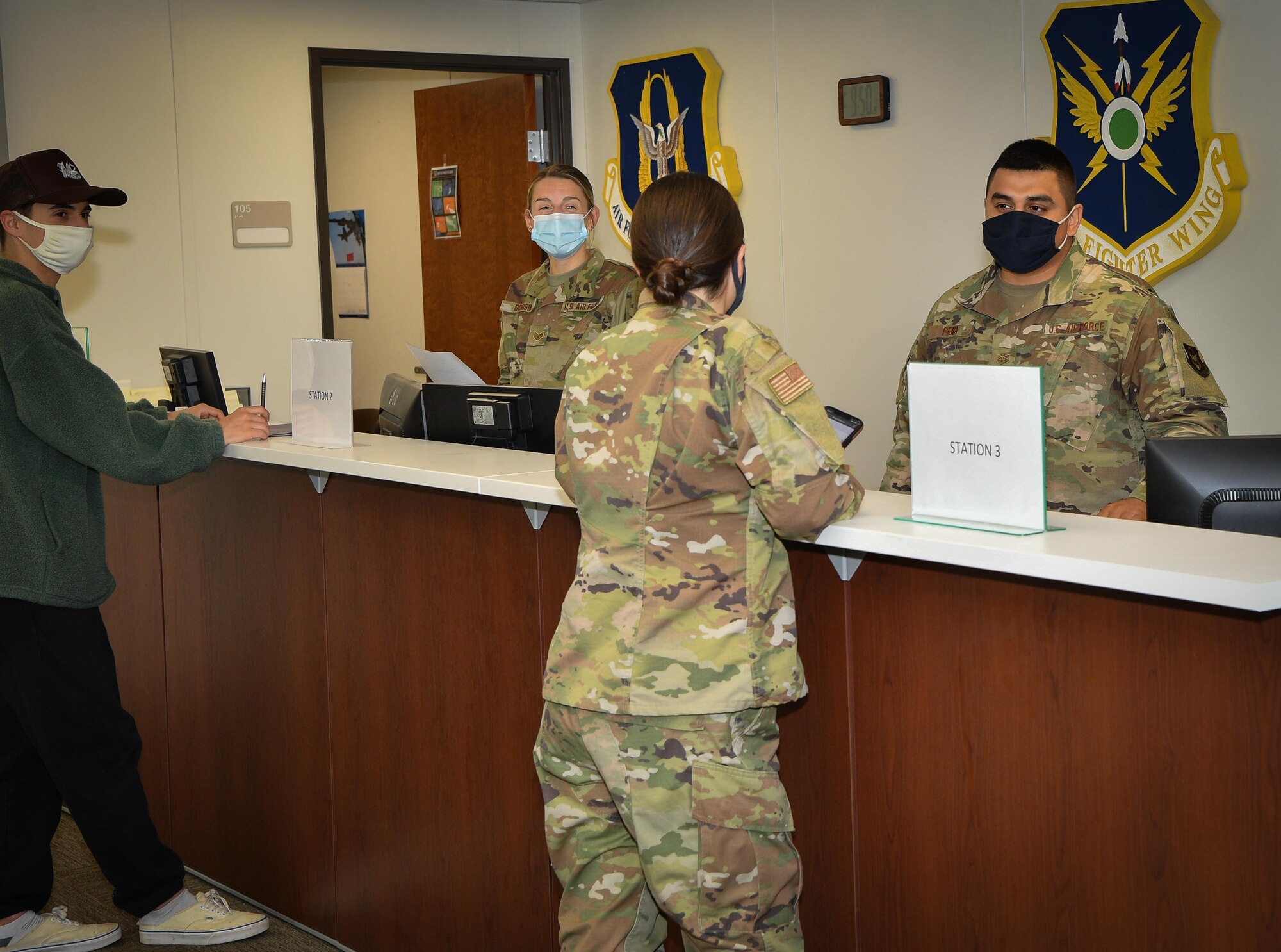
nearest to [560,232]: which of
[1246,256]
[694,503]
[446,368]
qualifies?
[446,368]

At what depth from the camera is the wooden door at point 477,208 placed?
5836 millimetres

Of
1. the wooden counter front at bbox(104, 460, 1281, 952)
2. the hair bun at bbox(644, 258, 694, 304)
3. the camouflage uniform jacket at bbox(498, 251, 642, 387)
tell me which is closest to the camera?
the wooden counter front at bbox(104, 460, 1281, 952)

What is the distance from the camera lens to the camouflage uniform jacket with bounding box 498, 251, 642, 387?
3.85 metres

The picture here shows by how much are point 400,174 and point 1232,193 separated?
4586 mm

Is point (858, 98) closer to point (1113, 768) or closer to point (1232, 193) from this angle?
point (1232, 193)

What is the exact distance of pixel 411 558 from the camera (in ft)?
8.30

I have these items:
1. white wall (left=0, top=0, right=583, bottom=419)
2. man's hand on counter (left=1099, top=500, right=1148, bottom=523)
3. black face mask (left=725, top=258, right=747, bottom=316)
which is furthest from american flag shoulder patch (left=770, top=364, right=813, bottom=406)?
white wall (left=0, top=0, right=583, bottom=419)

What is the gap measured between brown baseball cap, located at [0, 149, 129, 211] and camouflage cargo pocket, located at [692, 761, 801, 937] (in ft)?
6.55

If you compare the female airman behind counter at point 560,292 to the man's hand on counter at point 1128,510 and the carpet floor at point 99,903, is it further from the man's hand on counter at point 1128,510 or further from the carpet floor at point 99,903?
the man's hand on counter at point 1128,510

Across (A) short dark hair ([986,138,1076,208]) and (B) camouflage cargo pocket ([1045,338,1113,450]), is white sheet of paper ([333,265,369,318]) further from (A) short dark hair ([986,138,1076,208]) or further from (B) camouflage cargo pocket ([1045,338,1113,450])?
(B) camouflage cargo pocket ([1045,338,1113,450])

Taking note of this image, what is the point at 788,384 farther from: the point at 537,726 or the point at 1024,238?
the point at 1024,238

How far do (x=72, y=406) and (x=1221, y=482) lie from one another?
2.12 metres

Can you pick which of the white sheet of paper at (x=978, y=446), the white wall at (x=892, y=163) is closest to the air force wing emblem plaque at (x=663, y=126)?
the white wall at (x=892, y=163)

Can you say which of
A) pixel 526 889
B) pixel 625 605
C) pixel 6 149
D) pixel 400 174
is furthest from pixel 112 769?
pixel 400 174
